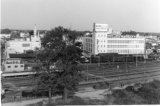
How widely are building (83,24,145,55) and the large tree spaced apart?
12012 millimetres

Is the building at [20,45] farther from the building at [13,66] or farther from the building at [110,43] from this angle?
the building at [13,66]

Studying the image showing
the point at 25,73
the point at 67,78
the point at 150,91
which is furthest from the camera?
the point at 25,73

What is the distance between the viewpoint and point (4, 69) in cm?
1150

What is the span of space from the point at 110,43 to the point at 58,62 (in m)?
13.0

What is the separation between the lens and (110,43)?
19.5 meters

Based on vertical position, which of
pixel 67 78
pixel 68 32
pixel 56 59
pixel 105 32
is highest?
pixel 105 32

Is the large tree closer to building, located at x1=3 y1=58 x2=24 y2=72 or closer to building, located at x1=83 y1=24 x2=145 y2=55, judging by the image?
building, located at x1=3 y1=58 x2=24 y2=72

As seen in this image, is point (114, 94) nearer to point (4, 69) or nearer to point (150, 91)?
point (150, 91)

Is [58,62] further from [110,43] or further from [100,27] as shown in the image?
[110,43]

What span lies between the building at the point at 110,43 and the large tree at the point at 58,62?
39.4 ft

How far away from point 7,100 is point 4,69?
475 centimetres

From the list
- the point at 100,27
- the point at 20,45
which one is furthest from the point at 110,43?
the point at 20,45

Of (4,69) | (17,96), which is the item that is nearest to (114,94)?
(17,96)

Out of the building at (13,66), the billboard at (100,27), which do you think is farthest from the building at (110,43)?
the building at (13,66)
